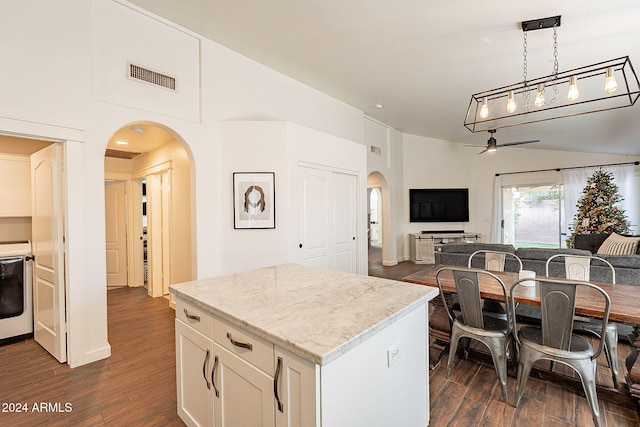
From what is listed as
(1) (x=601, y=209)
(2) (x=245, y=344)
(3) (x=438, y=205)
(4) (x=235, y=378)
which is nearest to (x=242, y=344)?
(2) (x=245, y=344)

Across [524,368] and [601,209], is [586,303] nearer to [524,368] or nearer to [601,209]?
[524,368]

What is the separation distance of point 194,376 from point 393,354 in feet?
3.59

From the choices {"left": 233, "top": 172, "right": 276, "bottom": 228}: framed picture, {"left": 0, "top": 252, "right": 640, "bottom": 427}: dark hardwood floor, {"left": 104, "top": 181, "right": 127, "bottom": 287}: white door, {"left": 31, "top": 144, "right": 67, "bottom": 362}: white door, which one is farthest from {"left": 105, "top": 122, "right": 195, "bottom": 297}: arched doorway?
{"left": 0, "top": 252, "right": 640, "bottom": 427}: dark hardwood floor

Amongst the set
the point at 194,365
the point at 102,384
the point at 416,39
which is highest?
the point at 416,39

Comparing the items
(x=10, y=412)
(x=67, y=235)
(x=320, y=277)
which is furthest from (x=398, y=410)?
(x=67, y=235)

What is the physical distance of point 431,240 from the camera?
741cm

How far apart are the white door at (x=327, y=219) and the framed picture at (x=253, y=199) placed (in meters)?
0.44

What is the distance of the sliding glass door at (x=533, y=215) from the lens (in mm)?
7035

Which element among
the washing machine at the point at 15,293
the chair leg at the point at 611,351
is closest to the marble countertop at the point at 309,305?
the chair leg at the point at 611,351

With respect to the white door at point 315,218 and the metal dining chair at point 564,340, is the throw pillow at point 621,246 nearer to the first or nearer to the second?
the metal dining chair at point 564,340

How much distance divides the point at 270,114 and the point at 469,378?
380 centimetres

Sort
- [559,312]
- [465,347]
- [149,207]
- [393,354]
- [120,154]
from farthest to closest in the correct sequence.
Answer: [120,154] < [149,207] < [465,347] < [559,312] < [393,354]

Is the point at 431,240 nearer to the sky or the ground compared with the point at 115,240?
nearer to the ground

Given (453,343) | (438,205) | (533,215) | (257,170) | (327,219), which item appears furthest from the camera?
(438,205)
